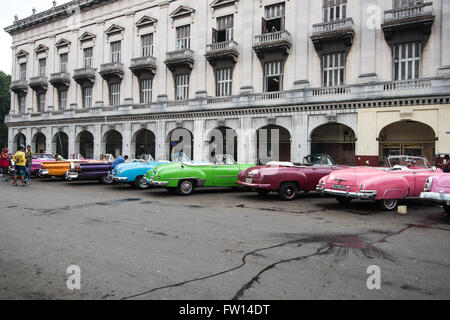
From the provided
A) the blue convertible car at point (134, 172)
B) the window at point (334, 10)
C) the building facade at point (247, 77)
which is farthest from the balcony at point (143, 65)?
the blue convertible car at point (134, 172)

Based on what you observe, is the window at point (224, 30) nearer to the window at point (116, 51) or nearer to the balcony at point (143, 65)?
the balcony at point (143, 65)

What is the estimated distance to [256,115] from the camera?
21.5m

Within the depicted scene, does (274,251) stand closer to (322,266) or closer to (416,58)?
(322,266)

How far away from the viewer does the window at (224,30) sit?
23.1m

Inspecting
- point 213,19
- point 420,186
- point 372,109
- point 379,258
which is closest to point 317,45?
point 372,109

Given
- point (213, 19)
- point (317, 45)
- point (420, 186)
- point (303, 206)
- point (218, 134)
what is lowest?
point (303, 206)

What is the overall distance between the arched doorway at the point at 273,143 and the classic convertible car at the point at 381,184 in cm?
1307

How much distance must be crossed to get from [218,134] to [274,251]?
19.9 metres

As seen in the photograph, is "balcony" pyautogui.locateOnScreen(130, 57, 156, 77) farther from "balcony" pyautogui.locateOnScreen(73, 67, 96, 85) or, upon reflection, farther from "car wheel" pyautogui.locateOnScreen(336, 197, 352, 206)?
"car wheel" pyautogui.locateOnScreen(336, 197, 352, 206)

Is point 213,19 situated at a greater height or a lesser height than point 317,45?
greater

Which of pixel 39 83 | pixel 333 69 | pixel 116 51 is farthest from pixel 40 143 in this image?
pixel 333 69

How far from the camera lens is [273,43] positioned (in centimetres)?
2033

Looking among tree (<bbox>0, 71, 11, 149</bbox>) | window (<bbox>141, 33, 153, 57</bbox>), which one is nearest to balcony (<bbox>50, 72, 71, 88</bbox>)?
window (<bbox>141, 33, 153, 57</bbox>)
